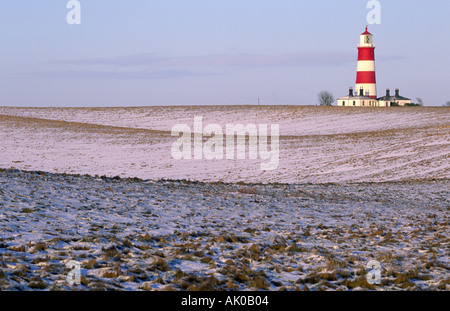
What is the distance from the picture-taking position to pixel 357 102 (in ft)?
392

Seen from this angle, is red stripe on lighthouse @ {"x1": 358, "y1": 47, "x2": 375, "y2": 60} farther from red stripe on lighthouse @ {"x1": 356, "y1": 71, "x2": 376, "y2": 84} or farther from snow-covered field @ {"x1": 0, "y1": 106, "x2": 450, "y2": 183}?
snow-covered field @ {"x1": 0, "y1": 106, "x2": 450, "y2": 183}

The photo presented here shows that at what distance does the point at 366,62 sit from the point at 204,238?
9851 cm

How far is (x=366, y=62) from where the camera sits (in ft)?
348

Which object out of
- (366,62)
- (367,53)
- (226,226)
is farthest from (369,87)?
(226,226)

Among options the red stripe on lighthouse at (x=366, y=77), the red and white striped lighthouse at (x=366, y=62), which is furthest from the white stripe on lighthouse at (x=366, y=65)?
the red stripe on lighthouse at (x=366, y=77)

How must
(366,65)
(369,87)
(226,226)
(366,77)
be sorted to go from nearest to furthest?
(226,226)
(366,65)
(366,77)
(369,87)

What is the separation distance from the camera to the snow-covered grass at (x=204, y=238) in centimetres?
1000

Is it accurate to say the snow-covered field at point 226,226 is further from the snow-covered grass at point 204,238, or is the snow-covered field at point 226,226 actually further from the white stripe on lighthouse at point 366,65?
the white stripe on lighthouse at point 366,65

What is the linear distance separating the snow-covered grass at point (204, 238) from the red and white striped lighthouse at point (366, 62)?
86.9 m

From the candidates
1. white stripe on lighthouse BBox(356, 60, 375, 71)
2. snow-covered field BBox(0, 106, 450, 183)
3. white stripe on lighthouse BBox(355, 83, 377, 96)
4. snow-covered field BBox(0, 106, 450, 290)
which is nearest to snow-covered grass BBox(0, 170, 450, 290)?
snow-covered field BBox(0, 106, 450, 290)

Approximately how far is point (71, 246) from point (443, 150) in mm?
41253

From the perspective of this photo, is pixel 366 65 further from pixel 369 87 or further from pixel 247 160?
pixel 247 160
